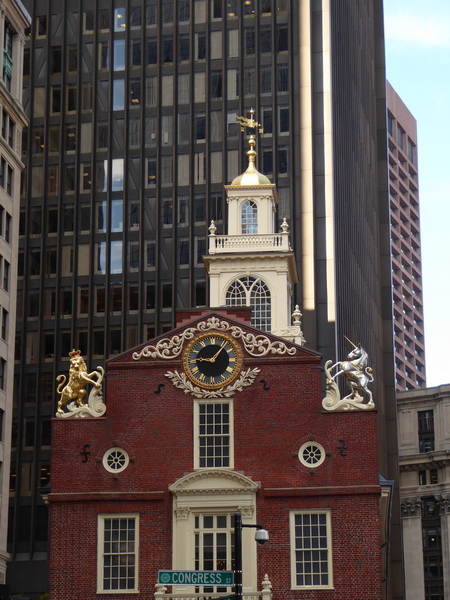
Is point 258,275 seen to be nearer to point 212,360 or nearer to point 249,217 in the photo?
point 249,217

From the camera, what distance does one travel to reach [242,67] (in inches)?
4739

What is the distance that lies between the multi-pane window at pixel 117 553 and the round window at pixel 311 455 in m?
7.73

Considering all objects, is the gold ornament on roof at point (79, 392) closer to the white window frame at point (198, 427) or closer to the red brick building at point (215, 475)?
the red brick building at point (215, 475)

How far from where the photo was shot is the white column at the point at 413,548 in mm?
148875

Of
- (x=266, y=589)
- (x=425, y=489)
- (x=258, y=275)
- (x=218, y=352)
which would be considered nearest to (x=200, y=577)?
(x=266, y=589)

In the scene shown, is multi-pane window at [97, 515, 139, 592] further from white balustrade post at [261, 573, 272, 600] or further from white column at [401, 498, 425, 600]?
white column at [401, 498, 425, 600]

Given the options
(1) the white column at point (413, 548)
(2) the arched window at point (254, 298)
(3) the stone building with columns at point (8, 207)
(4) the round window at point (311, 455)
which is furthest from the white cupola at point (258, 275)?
(1) the white column at point (413, 548)

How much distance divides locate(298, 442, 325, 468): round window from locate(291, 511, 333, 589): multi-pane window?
7.12 feet

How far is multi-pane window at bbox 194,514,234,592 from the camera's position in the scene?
54531 mm

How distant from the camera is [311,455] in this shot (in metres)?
56.3

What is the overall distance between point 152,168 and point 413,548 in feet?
196

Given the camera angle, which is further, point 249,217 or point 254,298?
point 249,217

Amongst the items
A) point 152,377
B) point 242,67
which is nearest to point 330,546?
point 152,377

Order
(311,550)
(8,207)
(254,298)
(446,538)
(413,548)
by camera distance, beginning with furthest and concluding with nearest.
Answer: (413,548), (446,538), (8,207), (254,298), (311,550)
